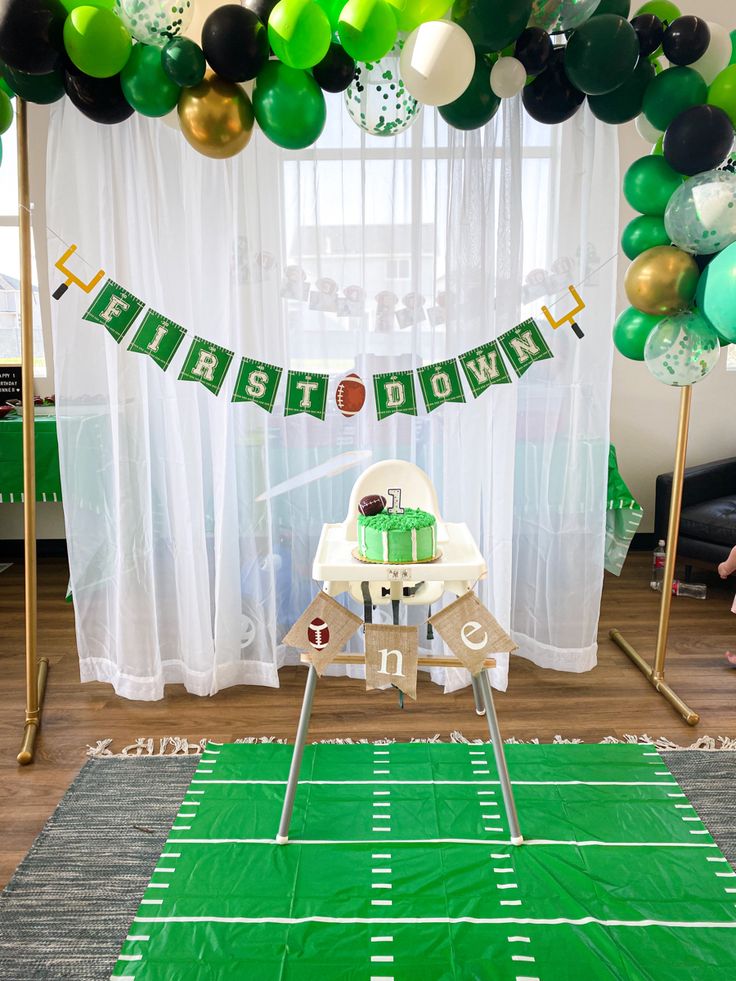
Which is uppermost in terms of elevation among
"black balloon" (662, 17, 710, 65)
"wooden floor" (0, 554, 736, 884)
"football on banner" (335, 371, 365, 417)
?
"black balloon" (662, 17, 710, 65)

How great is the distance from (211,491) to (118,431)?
389 mm

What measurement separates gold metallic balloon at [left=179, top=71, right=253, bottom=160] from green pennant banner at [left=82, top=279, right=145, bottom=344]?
535 mm

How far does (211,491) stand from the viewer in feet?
9.25

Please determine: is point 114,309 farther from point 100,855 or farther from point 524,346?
point 100,855

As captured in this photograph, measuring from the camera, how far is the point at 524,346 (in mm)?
2562

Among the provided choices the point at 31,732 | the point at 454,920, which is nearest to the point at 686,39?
the point at 454,920

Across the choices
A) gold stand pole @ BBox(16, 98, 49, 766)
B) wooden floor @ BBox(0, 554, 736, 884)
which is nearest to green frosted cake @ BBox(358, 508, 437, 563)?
wooden floor @ BBox(0, 554, 736, 884)

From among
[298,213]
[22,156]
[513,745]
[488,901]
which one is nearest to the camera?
[488,901]

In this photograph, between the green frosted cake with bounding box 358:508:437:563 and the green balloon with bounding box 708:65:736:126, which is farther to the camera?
the green balloon with bounding box 708:65:736:126

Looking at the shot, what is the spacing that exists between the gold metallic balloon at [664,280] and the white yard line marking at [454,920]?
1.55 m

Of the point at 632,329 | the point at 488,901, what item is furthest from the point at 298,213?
the point at 488,901

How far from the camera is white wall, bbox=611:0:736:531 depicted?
4340 mm

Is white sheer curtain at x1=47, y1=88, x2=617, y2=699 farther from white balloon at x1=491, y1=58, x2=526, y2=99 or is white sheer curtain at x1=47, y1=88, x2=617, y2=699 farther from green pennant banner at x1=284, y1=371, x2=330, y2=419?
white balloon at x1=491, y1=58, x2=526, y2=99

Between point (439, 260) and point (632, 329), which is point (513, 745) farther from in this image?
point (439, 260)
